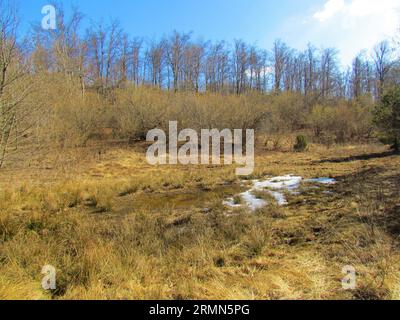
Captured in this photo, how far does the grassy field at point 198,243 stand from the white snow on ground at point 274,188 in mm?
414

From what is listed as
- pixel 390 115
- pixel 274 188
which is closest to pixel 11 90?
pixel 274 188

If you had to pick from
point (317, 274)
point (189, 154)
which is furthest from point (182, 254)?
point (189, 154)

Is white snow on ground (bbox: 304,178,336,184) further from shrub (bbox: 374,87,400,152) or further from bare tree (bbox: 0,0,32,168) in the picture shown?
bare tree (bbox: 0,0,32,168)

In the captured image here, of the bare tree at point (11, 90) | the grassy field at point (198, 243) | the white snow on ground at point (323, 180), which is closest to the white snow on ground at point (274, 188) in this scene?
the white snow on ground at point (323, 180)

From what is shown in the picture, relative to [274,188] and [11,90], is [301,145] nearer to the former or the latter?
[274,188]

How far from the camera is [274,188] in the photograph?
33.3 feet

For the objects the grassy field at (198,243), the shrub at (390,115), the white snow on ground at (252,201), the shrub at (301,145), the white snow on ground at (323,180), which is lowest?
the grassy field at (198,243)

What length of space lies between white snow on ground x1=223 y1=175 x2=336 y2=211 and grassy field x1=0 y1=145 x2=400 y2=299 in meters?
0.41

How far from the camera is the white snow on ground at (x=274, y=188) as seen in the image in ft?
26.7

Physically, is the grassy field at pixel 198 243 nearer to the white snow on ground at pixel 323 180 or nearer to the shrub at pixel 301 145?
the white snow on ground at pixel 323 180

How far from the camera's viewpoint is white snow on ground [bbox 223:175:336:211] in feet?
26.7

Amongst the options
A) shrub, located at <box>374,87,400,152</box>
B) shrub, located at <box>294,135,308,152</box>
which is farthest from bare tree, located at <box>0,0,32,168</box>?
shrub, located at <box>294,135,308,152</box>

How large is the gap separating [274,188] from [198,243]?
Answer: 591 cm
